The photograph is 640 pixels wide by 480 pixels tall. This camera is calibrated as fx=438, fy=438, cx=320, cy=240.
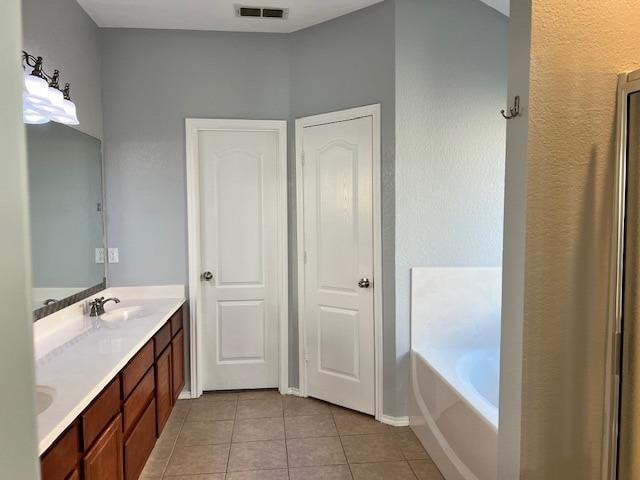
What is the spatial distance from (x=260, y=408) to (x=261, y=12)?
9.08ft

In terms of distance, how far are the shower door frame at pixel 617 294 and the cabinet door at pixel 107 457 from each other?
5.29ft

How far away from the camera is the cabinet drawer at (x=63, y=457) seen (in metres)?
1.23

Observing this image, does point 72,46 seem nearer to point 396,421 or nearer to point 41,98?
point 41,98

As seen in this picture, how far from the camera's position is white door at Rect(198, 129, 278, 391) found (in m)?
3.36

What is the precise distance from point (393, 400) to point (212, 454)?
1.19 meters

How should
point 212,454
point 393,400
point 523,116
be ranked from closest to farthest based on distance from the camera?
point 523,116 < point 212,454 < point 393,400

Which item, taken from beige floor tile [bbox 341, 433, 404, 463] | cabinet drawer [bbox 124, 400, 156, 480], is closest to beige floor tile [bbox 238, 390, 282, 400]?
beige floor tile [bbox 341, 433, 404, 463]

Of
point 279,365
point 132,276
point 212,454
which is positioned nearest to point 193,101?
point 132,276

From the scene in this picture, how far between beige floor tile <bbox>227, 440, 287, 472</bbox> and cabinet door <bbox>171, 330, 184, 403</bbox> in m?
0.58

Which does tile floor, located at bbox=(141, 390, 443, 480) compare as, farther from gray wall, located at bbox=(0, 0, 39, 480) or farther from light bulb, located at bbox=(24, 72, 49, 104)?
gray wall, located at bbox=(0, 0, 39, 480)

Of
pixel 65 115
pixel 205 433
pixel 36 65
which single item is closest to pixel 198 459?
pixel 205 433

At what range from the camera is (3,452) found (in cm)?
50

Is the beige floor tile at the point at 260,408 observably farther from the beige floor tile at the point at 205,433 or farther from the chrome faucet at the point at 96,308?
the chrome faucet at the point at 96,308

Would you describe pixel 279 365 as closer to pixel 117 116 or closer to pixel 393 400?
pixel 393 400
